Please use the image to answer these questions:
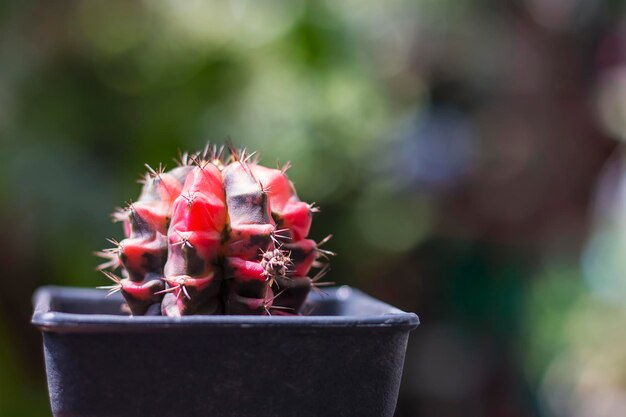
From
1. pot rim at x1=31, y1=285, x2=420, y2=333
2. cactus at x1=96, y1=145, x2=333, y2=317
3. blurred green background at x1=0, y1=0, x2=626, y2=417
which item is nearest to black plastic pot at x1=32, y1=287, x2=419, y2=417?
pot rim at x1=31, y1=285, x2=420, y2=333

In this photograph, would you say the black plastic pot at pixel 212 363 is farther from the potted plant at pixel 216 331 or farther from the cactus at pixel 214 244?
the cactus at pixel 214 244

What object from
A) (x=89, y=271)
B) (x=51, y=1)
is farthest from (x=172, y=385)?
(x=51, y=1)

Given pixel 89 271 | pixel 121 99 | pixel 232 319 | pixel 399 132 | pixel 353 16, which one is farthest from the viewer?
pixel 399 132

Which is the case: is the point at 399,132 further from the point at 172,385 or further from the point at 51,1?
the point at 172,385

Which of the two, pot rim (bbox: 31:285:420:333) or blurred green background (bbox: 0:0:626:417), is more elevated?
pot rim (bbox: 31:285:420:333)

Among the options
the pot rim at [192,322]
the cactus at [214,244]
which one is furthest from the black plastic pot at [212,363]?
the cactus at [214,244]

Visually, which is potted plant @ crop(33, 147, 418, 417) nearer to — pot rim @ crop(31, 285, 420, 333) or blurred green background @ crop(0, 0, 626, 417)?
pot rim @ crop(31, 285, 420, 333)

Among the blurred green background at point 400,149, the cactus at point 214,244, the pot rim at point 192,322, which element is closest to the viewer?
the pot rim at point 192,322
